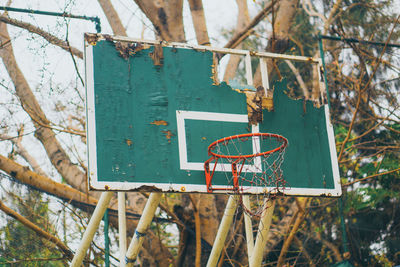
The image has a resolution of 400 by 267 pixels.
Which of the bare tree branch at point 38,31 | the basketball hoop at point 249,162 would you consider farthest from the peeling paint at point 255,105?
the bare tree branch at point 38,31

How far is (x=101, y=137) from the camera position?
19.7ft

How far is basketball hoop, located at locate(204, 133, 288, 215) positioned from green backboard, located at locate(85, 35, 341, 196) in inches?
2.9

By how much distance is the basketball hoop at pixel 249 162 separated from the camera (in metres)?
6.30

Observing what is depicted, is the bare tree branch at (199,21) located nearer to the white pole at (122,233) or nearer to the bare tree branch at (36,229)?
the white pole at (122,233)

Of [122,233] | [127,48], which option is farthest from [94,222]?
[127,48]

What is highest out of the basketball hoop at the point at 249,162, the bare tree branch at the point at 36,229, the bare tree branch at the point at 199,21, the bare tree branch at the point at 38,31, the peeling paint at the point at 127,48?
the bare tree branch at the point at 199,21

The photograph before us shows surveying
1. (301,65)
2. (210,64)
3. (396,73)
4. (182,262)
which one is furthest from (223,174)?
(301,65)

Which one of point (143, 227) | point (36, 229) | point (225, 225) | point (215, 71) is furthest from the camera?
point (36, 229)

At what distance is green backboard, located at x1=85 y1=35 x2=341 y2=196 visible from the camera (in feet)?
19.8

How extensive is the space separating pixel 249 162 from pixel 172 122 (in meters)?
0.99

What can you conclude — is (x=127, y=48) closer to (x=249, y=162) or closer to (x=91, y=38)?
(x=91, y=38)

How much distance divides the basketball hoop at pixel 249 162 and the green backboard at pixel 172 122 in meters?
0.07

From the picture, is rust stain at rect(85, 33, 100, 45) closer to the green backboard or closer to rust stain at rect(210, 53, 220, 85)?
the green backboard

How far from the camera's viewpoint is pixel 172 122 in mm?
6402
